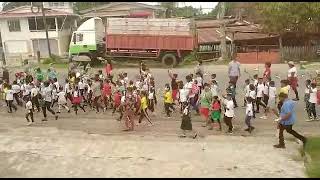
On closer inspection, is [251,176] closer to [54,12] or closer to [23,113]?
[23,113]

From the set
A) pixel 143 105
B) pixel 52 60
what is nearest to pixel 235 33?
pixel 52 60

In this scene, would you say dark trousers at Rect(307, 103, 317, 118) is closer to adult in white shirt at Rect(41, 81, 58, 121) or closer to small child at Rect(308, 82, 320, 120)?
small child at Rect(308, 82, 320, 120)

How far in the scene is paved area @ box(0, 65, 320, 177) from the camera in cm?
1097

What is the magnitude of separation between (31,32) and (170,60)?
14.4m

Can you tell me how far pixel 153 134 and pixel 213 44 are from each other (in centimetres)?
1740

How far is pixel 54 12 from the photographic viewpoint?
117 ft

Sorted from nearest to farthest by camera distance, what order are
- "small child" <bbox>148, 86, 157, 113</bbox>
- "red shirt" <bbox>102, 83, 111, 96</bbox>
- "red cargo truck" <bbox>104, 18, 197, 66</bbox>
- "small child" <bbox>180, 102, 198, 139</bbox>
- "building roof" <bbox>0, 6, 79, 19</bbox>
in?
"small child" <bbox>180, 102, 198, 139</bbox> → "small child" <bbox>148, 86, 157, 113</bbox> → "red shirt" <bbox>102, 83, 111, 96</bbox> → "red cargo truck" <bbox>104, 18, 197, 66</bbox> → "building roof" <bbox>0, 6, 79, 19</bbox>

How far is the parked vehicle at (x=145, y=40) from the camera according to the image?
27.2 meters

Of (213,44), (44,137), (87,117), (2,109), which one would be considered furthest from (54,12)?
(44,137)

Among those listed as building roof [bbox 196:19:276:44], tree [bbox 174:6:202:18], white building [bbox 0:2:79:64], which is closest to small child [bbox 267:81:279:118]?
building roof [bbox 196:19:276:44]

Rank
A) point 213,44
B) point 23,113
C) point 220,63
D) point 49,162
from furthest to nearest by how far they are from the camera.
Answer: point 213,44
point 220,63
point 23,113
point 49,162

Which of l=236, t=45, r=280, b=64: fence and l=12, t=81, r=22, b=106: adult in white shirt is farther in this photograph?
l=236, t=45, r=280, b=64: fence

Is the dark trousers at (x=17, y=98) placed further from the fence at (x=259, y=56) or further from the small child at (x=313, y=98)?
the fence at (x=259, y=56)

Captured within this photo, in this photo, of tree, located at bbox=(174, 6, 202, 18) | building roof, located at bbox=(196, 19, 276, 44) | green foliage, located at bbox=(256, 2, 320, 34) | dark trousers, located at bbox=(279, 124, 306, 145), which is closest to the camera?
dark trousers, located at bbox=(279, 124, 306, 145)
